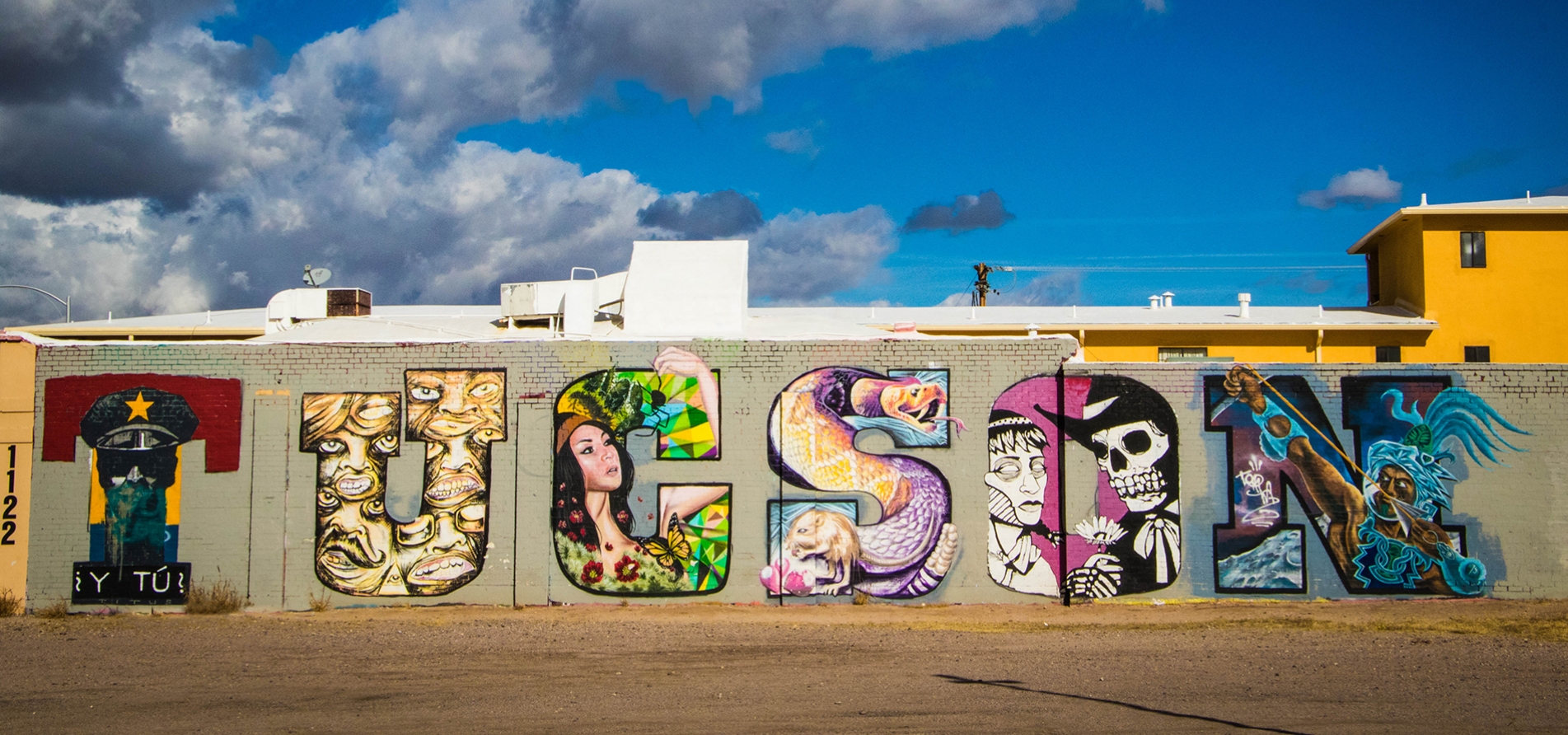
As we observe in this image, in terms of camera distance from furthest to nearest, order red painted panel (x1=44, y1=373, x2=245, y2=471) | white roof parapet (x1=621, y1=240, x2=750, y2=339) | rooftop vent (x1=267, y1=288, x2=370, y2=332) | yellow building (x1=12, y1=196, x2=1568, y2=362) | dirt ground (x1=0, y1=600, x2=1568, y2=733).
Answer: yellow building (x1=12, y1=196, x2=1568, y2=362) < rooftop vent (x1=267, y1=288, x2=370, y2=332) < white roof parapet (x1=621, y1=240, x2=750, y2=339) < red painted panel (x1=44, y1=373, x2=245, y2=471) < dirt ground (x1=0, y1=600, x2=1568, y2=733)

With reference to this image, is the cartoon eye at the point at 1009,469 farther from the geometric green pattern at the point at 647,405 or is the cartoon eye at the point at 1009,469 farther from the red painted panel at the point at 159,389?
the red painted panel at the point at 159,389

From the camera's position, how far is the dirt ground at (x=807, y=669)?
701 cm

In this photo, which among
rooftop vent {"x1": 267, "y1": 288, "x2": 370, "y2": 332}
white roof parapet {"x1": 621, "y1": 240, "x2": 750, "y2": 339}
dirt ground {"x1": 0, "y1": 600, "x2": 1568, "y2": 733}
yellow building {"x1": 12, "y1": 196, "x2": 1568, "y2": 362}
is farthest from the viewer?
yellow building {"x1": 12, "y1": 196, "x2": 1568, "y2": 362}

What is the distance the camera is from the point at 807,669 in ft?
28.0

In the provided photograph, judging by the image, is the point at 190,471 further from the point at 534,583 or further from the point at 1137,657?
the point at 1137,657

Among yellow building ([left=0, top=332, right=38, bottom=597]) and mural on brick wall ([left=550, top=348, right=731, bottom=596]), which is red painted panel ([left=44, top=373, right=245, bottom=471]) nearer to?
yellow building ([left=0, top=332, right=38, bottom=597])

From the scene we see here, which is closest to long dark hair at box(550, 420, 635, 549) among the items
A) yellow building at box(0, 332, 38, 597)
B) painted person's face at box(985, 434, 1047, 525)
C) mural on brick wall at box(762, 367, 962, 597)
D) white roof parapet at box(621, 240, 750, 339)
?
mural on brick wall at box(762, 367, 962, 597)

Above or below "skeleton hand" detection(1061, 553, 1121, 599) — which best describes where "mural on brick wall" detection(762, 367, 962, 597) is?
above

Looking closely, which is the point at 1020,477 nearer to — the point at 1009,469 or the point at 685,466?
the point at 1009,469

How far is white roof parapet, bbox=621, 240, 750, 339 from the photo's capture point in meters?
14.0

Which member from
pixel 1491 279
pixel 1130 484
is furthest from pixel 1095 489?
pixel 1491 279

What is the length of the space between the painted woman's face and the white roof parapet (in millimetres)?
2228

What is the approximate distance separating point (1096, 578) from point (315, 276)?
544 inches

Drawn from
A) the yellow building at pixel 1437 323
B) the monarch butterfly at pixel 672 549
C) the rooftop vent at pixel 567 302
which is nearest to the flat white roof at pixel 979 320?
the yellow building at pixel 1437 323
